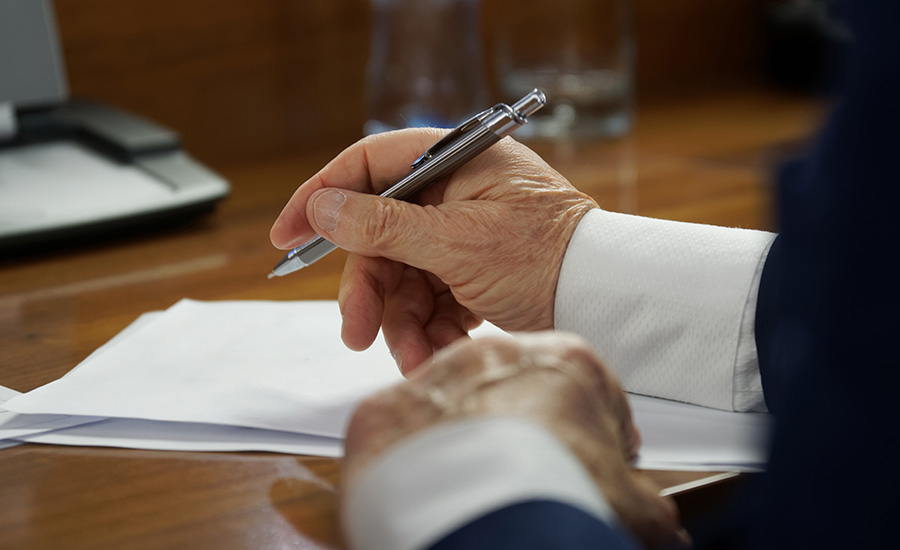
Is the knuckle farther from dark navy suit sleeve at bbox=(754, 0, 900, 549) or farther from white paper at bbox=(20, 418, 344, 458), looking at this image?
dark navy suit sleeve at bbox=(754, 0, 900, 549)

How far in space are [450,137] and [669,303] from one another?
17cm

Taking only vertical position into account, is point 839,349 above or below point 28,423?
above

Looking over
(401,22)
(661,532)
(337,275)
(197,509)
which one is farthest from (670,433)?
(401,22)

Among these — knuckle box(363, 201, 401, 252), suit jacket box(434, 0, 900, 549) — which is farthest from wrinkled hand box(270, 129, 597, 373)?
suit jacket box(434, 0, 900, 549)

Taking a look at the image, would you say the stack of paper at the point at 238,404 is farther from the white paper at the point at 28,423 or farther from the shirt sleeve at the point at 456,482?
the shirt sleeve at the point at 456,482

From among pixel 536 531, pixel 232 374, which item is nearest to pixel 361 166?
pixel 232 374

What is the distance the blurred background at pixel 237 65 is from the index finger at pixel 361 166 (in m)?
0.58

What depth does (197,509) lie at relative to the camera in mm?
441

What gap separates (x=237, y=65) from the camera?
1.21 m

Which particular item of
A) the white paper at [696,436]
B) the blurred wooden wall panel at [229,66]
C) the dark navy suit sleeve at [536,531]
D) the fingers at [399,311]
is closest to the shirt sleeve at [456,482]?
the dark navy suit sleeve at [536,531]

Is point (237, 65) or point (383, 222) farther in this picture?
point (237, 65)

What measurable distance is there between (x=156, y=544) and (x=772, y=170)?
29 centimetres

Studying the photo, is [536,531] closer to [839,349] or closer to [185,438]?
[839,349]

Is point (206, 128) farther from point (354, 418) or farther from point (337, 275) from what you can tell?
point (354, 418)
